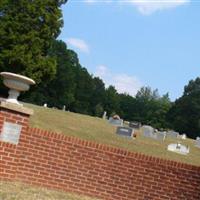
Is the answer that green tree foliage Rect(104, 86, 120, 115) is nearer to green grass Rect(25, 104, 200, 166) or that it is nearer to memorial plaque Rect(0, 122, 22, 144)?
green grass Rect(25, 104, 200, 166)

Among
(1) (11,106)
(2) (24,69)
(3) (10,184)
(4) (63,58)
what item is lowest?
(3) (10,184)

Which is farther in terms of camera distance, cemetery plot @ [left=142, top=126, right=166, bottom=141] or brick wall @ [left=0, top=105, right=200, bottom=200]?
cemetery plot @ [left=142, top=126, right=166, bottom=141]

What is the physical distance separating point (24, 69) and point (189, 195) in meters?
37.9

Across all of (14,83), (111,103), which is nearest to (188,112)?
(111,103)

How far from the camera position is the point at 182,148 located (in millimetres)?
31859

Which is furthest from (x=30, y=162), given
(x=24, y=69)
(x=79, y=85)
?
(x=79, y=85)

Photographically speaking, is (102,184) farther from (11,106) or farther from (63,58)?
(63,58)

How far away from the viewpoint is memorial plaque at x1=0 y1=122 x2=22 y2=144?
11812 millimetres

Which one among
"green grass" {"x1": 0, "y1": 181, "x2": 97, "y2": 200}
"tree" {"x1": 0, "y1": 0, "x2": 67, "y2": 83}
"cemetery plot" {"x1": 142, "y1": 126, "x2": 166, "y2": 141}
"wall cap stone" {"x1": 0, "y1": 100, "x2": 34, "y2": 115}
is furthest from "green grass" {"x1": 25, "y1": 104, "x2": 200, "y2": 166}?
"tree" {"x1": 0, "y1": 0, "x2": 67, "y2": 83}

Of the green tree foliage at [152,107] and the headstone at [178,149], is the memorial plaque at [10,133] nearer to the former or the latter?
the headstone at [178,149]

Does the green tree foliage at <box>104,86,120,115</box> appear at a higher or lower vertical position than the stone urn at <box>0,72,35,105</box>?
higher

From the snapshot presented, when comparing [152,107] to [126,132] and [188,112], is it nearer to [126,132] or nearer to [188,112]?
[188,112]

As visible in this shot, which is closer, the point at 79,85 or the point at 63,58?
the point at 63,58

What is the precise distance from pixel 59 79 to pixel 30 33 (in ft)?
193
